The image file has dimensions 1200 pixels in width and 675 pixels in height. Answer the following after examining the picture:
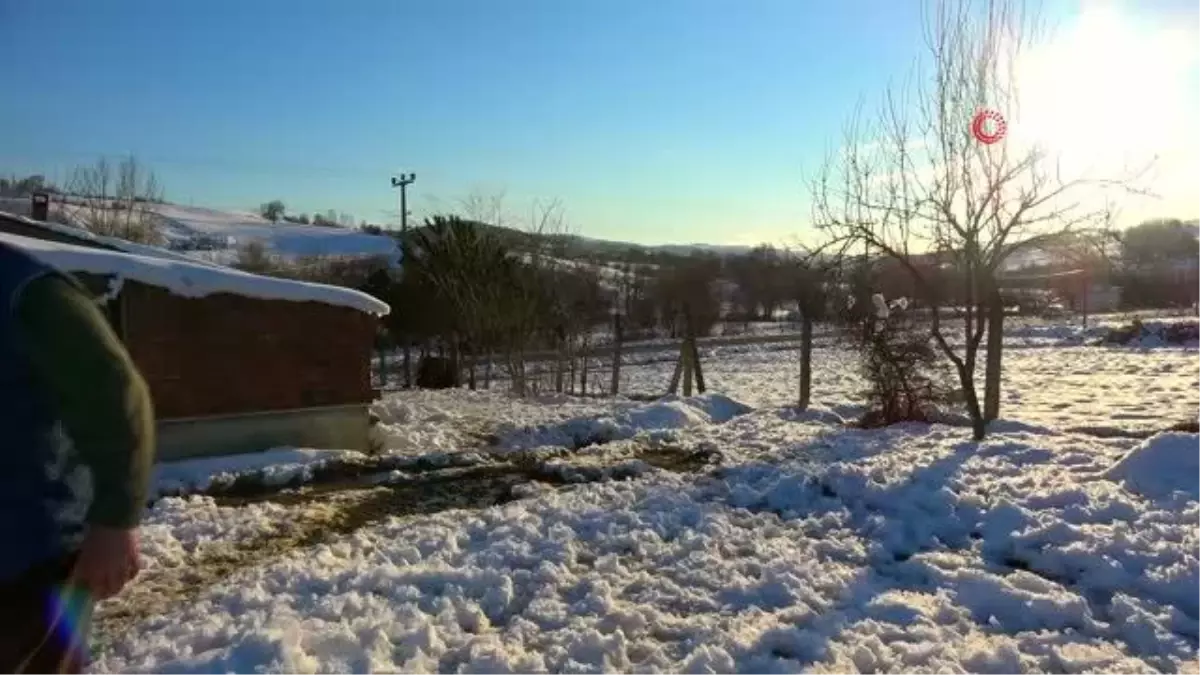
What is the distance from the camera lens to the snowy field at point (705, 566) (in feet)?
13.8

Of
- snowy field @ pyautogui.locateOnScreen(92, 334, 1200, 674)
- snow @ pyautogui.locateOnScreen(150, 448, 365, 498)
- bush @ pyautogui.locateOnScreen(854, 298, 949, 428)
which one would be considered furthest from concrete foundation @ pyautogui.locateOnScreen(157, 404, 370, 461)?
bush @ pyautogui.locateOnScreen(854, 298, 949, 428)

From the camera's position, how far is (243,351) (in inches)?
426

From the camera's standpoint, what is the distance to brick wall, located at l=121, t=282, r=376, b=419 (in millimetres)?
10141

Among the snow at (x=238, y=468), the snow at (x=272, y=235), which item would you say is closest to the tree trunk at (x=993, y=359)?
the snow at (x=238, y=468)

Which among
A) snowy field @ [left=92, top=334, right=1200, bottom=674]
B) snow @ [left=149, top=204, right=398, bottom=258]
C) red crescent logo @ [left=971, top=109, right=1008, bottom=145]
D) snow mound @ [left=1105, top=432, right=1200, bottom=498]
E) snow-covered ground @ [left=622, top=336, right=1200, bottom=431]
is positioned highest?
snow @ [left=149, top=204, right=398, bottom=258]

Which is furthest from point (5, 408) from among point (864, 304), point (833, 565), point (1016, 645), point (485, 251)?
point (485, 251)

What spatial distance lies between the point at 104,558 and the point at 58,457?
25 cm

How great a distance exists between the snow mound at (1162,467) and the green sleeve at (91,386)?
707cm

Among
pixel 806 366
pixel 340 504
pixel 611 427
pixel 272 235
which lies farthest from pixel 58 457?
pixel 272 235

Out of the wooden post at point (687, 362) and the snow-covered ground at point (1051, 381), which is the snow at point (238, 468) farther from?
the snow-covered ground at point (1051, 381)

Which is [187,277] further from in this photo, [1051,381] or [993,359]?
[1051,381]

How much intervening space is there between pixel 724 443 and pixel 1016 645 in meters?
6.27

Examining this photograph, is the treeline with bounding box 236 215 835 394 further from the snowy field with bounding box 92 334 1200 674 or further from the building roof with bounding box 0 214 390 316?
the snowy field with bounding box 92 334 1200 674

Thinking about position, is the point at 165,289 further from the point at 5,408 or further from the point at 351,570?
the point at 5,408
